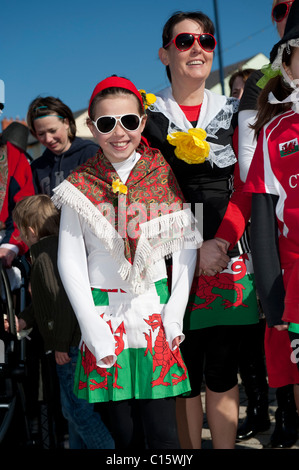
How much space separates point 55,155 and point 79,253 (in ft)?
6.62

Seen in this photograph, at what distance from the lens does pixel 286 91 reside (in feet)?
7.52

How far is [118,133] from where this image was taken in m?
2.60

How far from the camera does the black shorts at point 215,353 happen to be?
9.52 ft

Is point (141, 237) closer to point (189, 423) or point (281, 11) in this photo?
point (189, 423)

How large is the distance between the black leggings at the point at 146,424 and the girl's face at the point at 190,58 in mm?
1657

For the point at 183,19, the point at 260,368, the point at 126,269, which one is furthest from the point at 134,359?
the point at 260,368

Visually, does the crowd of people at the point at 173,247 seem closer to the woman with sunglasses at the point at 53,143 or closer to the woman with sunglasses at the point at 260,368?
the woman with sunglasses at the point at 260,368

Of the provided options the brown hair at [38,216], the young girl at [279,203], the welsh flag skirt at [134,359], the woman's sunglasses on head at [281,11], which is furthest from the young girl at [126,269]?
the woman's sunglasses on head at [281,11]

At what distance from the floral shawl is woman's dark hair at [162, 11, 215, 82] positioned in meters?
0.80

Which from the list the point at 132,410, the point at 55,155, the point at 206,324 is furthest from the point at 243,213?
the point at 55,155

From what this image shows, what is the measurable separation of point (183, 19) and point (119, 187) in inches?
43.5

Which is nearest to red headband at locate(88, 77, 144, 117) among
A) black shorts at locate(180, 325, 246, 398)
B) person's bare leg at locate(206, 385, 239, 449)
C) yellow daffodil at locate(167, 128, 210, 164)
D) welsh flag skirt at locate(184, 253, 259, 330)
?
yellow daffodil at locate(167, 128, 210, 164)

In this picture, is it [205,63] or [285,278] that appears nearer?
[285,278]
